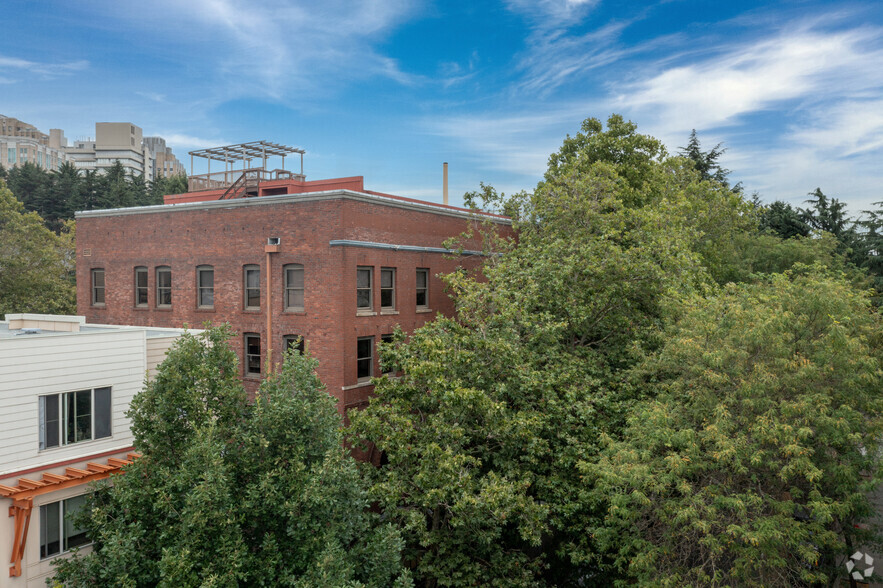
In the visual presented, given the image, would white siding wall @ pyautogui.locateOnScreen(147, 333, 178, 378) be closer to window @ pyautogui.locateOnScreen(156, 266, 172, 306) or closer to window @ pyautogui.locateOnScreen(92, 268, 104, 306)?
window @ pyautogui.locateOnScreen(156, 266, 172, 306)

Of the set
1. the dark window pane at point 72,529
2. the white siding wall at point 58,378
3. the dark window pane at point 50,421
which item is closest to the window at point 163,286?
the white siding wall at point 58,378

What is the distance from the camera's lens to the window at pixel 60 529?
1477 centimetres

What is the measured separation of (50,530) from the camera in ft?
48.9

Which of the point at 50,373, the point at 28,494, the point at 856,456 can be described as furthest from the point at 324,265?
the point at 856,456

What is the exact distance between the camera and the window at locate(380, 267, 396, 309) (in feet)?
83.1

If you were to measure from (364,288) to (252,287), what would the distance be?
4.72 metres

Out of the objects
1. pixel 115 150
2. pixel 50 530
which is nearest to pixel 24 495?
pixel 50 530

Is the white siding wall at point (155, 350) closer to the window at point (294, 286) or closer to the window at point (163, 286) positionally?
the window at point (294, 286)

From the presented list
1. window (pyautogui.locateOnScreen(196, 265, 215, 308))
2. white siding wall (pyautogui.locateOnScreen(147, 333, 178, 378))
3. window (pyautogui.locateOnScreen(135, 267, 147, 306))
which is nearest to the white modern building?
white siding wall (pyautogui.locateOnScreen(147, 333, 178, 378))

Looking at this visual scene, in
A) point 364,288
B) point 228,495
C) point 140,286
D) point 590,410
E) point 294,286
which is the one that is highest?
point 140,286

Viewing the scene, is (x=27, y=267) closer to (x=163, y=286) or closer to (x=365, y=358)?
(x=163, y=286)

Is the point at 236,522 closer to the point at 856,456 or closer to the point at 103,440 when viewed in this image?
the point at 103,440

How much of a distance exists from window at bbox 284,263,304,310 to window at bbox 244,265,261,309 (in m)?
1.50

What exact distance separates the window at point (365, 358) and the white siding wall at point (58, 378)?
8522 millimetres
